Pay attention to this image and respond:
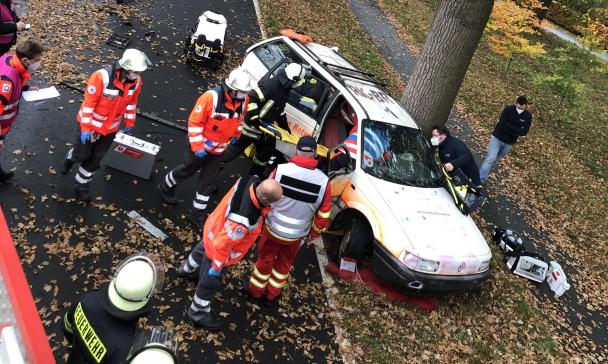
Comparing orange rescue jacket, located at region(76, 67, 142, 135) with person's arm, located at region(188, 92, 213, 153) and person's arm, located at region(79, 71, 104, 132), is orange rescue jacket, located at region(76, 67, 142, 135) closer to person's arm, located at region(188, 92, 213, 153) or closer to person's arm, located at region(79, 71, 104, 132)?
person's arm, located at region(79, 71, 104, 132)

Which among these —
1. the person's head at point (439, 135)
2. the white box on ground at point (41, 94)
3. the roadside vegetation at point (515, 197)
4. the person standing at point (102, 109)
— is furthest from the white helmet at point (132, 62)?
the person's head at point (439, 135)

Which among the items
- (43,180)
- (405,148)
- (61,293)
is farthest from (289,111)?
(61,293)

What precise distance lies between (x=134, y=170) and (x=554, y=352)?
6320mm

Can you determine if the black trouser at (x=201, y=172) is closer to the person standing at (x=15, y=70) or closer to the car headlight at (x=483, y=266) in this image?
the person standing at (x=15, y=70)

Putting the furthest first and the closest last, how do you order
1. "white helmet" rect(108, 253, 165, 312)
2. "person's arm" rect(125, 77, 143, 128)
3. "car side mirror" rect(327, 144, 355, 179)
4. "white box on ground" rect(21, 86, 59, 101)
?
"white box on ground" rect(21, 86, 59, 101) < "car side mirror" rect(327, 144, 355, 179) < "person's arm" rect(125, 77, 143, 128) < "white helmet" rect(108, 253, 165, 312)

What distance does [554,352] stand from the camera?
6.34 meters

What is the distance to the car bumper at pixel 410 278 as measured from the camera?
5.55 metres

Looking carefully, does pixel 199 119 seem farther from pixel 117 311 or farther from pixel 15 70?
pixel 117 311

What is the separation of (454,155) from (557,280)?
2.64 meters

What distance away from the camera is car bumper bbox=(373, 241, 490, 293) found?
555 centimetres

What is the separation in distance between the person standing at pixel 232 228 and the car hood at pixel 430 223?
2.09 m

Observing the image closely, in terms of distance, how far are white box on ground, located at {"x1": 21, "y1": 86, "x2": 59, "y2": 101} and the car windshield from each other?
5.15 meters

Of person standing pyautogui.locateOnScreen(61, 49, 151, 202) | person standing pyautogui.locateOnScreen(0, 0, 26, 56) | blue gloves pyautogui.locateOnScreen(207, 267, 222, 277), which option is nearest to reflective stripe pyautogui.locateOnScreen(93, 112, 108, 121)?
person standing pyautogui.locateOnScreen(61, 49, 151, 202)

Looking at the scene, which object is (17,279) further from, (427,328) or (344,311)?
(427,328)
